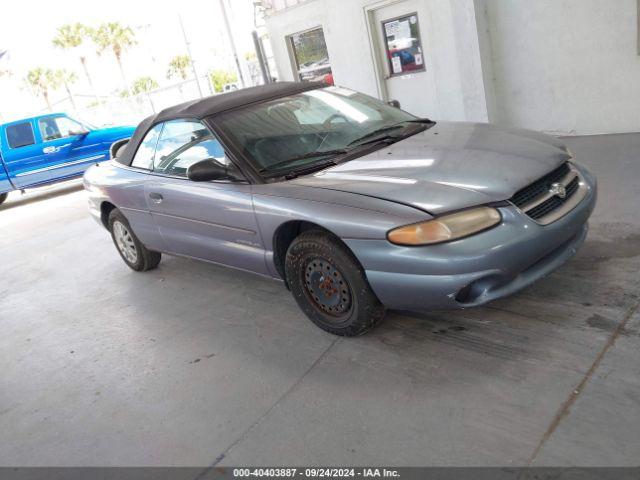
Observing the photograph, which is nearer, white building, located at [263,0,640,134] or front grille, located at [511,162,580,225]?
front grille, located at [511,162,580,225]

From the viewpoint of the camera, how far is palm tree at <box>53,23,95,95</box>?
42.4m

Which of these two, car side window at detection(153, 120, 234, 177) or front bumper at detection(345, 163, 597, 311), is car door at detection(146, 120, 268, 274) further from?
front bumper at detection(345, 163, 597, 311)

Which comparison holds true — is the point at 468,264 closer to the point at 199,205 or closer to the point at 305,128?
the point at 305,128

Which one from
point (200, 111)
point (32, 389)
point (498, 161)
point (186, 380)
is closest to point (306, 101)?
point (200, 111)

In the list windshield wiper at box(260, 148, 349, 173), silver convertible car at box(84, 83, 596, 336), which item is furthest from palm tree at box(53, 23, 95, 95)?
windshield wiper at box(260, 148, 349, 173)

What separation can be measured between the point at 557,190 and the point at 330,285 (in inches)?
54.4

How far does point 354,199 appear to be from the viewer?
9.92ft

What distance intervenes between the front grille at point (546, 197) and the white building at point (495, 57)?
14.3ft

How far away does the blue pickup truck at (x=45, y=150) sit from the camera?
38.0ft

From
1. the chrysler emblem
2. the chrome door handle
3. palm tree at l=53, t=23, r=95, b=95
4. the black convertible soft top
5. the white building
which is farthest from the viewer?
palm tree at l=53, t=23, r=95, b=95

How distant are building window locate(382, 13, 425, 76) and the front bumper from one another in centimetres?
621

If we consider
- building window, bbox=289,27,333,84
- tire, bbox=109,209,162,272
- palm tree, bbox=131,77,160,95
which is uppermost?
palm tree, bbox=131,77,160,95

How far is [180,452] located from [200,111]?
2.40 m

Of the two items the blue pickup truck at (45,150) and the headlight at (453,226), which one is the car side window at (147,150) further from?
the blue pickup truck at (45,150)
